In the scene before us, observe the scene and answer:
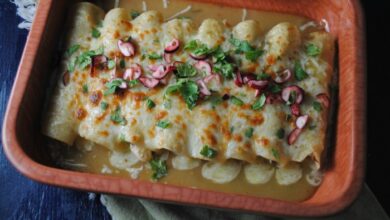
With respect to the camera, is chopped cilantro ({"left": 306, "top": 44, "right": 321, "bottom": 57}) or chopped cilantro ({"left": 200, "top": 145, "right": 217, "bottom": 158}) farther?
chopped cilantro ({"left": 306, "top": 44, "right": 321, "bottom": 57})

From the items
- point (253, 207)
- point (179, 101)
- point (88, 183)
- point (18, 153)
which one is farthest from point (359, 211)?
point (18, 153)

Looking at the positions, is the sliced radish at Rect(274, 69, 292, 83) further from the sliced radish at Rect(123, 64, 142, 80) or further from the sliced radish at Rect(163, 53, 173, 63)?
the sliced radish at Rect(123, 64, 142, 80)

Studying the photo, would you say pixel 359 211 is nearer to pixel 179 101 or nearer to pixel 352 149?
pixel 352 149

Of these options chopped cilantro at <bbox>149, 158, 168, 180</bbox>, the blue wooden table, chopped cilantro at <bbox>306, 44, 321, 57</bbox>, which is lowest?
the blue wooden table

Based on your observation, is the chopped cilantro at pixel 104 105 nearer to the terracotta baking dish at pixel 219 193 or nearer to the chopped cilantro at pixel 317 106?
the terracotta baking dish at pixel 219 193

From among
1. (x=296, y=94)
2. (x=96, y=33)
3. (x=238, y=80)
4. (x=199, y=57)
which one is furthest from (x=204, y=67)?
(x=96, y=33)

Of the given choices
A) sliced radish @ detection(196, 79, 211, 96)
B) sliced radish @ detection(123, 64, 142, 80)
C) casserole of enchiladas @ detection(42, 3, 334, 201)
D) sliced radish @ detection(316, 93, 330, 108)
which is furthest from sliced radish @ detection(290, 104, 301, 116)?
sliced radish @ detection(123, 64, 142, 80)
